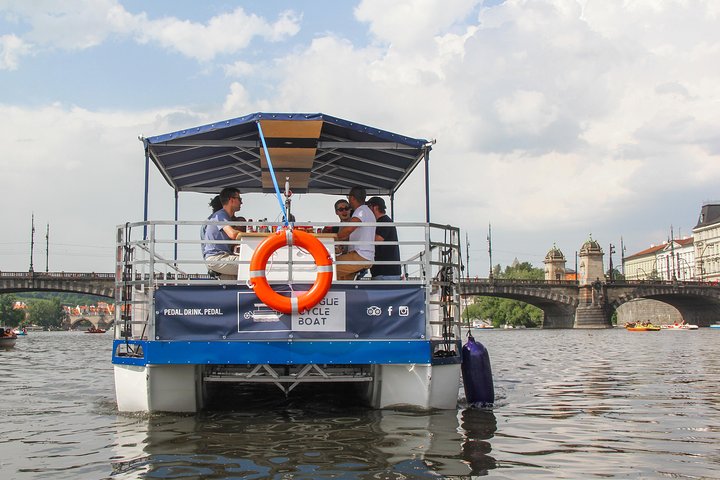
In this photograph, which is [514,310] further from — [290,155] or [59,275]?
[290,155]

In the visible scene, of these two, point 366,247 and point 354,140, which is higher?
point 354,140

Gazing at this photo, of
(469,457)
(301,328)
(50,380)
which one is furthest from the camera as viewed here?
(50,380)

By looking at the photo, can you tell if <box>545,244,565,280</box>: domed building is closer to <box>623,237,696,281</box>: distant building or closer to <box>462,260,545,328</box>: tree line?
<box>462,260,545,328</box>: tree line

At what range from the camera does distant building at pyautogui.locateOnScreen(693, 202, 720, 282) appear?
13112cm

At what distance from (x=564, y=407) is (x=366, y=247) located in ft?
12.4

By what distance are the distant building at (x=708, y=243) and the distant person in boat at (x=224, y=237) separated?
13285 cm

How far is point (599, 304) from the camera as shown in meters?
100

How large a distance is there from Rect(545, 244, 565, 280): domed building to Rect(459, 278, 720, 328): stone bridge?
1696cm

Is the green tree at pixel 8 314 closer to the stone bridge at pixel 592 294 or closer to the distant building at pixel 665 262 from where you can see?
the stone bridge at pixel 592 294

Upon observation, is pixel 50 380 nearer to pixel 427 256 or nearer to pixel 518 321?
pixel 427 256

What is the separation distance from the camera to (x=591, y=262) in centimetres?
10531

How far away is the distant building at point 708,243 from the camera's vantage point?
13112 cm

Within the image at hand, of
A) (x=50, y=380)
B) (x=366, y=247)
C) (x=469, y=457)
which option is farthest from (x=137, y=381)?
(x=50, y=380)

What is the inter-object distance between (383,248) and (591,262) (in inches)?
3915
